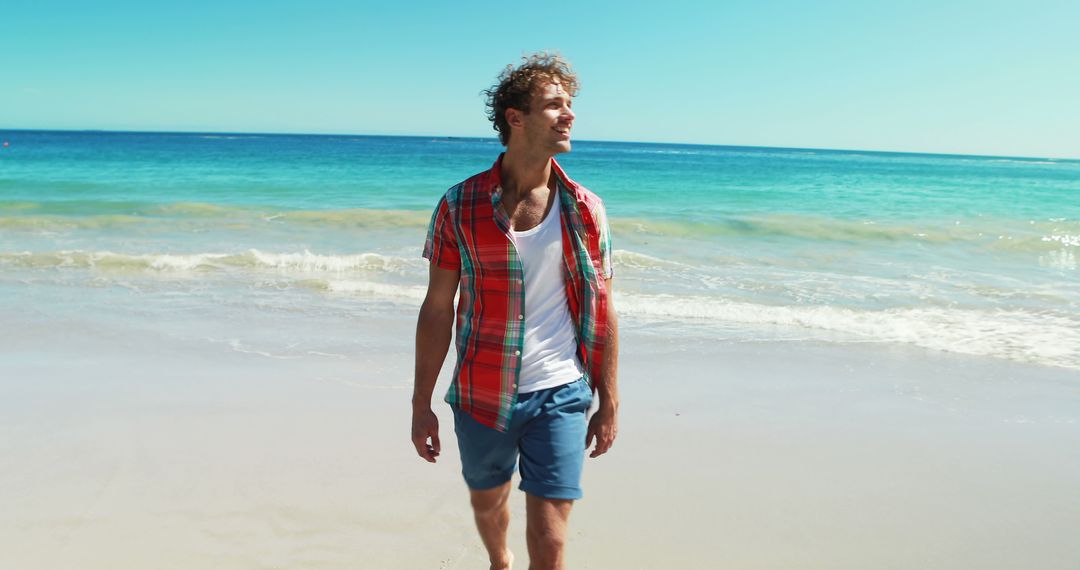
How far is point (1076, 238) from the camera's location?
15914mm

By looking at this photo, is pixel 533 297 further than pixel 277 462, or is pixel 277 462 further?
pixel 277 462

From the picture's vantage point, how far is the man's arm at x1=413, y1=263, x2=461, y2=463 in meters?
2.43

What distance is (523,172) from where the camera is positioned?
2.41 m

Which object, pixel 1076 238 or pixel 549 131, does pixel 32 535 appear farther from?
pixel 1076 238

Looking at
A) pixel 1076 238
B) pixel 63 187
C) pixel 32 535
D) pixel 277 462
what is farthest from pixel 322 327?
pixel 63 187

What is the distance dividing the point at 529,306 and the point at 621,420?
252cm

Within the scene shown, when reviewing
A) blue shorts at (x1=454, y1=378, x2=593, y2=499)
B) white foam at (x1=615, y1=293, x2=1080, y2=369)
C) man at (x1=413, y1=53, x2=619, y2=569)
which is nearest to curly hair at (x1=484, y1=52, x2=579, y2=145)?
man at (x1=413, y1=53, x2=619, y2=569)

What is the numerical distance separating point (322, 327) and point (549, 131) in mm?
5043

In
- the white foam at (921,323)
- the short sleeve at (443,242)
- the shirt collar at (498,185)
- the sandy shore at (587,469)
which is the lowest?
the sandy shore at (587,469)

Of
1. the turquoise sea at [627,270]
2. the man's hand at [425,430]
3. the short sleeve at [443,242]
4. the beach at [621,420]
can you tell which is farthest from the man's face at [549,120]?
the turquoise sea at [627,270]

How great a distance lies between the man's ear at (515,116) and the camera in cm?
239

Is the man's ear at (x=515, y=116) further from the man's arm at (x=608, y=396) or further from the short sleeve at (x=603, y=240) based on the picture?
the man's arm at (x=608, y=396)

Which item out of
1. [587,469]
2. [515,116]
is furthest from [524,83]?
[587,469]

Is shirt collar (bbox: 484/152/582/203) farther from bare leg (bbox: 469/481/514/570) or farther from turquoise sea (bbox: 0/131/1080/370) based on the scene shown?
turquoise sea (bbox: 0/131/1080/370)
